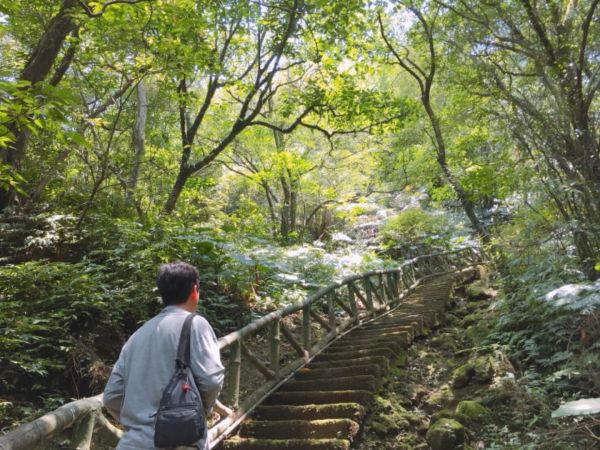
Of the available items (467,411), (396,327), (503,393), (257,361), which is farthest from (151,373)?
(396,327)

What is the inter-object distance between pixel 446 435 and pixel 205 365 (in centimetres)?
280

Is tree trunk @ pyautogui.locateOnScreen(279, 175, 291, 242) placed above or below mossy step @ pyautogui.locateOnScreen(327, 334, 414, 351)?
above

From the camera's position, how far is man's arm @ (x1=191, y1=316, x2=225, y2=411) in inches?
91.5

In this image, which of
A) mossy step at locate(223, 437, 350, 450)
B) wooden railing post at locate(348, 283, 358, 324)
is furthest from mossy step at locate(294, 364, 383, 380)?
wooden railing post at locate(348, 283, 358, 324)

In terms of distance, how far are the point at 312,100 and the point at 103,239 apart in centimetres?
602

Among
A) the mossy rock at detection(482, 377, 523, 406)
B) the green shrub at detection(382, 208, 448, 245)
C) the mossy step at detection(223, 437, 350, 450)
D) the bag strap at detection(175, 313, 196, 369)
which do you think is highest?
the green shrub at detection(382, 208, 448, 245)

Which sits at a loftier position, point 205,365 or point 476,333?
point 476,333

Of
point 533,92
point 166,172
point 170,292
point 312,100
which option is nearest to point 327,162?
point 312,100

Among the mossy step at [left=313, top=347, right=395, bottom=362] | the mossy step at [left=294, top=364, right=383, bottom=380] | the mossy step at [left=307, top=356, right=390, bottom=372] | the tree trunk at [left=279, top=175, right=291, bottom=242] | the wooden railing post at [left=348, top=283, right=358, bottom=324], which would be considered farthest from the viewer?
the tree trunk at [left=279, top=175, right=291, bottom=242]

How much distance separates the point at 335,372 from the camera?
5652 mm

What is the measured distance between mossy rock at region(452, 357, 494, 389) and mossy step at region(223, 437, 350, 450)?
240 centimetres

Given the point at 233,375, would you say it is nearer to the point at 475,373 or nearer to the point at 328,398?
the point at 328,398

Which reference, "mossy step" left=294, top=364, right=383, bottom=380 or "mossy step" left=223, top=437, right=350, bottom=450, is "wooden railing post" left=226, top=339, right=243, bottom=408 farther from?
"mossy step" left=294, top=364, right=383, bottom=380

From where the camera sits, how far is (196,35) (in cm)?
831
